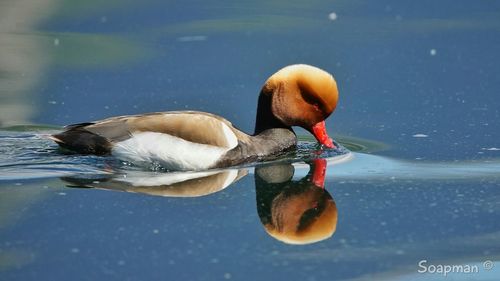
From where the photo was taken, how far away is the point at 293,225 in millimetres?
5676

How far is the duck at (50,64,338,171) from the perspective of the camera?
696 cm

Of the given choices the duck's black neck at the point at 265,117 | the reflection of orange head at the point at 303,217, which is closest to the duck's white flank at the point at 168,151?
the duck's black neck at the point at 265,117

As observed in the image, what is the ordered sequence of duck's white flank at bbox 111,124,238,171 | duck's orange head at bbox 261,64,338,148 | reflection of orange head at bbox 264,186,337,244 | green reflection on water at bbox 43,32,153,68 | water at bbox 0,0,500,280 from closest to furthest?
water at bbox 0,0,500,280 → reflection of orange head at bbox 264,186,337,244 → duck's white flank at bbox 111,124,238,171 → duck's orange head at bbox 261,64,338,148 → green reflection on water at bbox 43,32,153,68

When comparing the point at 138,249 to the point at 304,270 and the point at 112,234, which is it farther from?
the point at 304,270

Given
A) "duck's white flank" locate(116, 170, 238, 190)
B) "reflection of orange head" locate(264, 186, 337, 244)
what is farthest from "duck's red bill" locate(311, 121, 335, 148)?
"reflection of orange head" locate(264, 186, 337, 244)

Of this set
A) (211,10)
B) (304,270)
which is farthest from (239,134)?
(211,10)

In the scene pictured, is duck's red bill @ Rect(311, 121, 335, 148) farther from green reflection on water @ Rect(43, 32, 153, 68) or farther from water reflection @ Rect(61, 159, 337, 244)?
green reflection on water @ Rect(43, 32, 153, 68)

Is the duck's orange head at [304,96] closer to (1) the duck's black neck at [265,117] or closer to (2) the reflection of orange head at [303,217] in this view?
(1) the duck's black neck at [265,117]

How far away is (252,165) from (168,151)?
0.58 m

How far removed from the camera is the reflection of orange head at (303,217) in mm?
5516

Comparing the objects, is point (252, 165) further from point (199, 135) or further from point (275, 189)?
point (275, 189)

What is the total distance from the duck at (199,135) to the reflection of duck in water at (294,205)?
294 mm

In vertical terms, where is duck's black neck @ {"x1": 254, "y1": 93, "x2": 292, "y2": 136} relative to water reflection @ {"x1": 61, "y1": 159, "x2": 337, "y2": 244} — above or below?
above

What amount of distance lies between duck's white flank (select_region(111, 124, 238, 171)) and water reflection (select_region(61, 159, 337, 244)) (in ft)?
0.31
